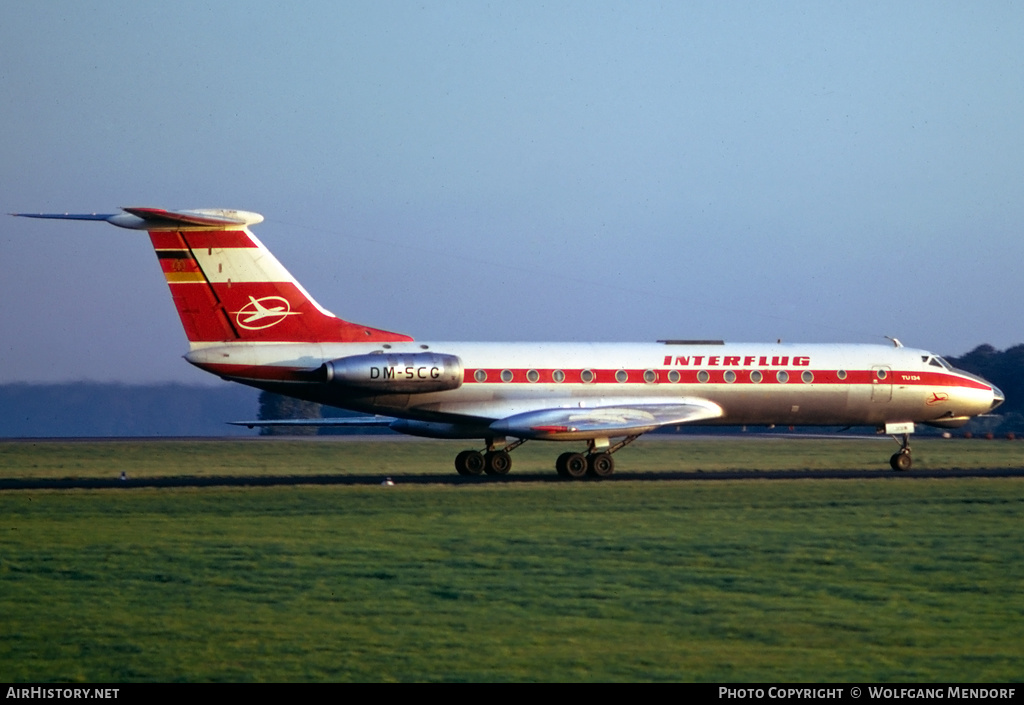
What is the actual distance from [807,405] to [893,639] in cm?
2182

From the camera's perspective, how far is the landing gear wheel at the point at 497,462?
30766mm

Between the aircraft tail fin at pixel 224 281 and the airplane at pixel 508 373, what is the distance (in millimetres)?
26

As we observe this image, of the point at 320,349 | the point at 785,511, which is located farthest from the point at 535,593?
the point at 320,349

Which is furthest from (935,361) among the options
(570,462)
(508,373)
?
(508,373)

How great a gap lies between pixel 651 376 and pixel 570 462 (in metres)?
3.04

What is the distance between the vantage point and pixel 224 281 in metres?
28.2

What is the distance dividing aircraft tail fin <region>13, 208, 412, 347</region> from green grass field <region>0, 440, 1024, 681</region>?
4518mm

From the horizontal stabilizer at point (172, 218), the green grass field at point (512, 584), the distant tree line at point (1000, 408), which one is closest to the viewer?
the green grass field at point (512, 584)

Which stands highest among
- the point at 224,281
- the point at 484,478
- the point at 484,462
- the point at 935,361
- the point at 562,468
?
the point at 224,281

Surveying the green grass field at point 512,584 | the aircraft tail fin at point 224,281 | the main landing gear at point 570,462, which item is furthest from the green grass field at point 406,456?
the green grass field at point 512,584

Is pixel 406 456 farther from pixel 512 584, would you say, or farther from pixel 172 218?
pixel 512 584

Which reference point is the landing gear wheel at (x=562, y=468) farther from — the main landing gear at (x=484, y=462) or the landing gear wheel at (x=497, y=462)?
the landing gear wheel at (x=497, y=462)

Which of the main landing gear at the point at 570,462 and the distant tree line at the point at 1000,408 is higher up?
the distant tree line at the point at 1000,408
